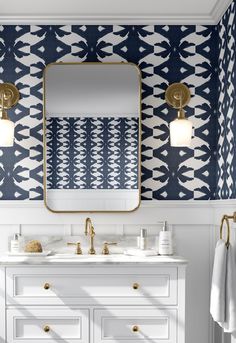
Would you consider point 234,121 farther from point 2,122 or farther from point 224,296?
point 2,122

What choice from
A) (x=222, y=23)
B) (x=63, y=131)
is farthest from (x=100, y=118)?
(x=222, y=23)

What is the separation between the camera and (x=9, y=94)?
3541 mm

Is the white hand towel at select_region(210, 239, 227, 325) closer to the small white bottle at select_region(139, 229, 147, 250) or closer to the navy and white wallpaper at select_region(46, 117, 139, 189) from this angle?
the small white bottle at select_region(139, 229, 147, 250)

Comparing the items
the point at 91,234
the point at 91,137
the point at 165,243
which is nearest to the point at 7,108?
the point at 91,137

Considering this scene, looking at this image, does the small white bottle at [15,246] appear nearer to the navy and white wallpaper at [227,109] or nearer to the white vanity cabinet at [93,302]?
the white vanity cabinet at [93,302]

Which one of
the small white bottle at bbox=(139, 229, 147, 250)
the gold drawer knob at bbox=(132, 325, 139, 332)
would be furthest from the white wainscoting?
the gold drawer knob at bbox=(132, 325, 139, 332)

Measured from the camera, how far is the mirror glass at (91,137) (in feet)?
11.6

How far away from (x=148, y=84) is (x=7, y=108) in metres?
0.96

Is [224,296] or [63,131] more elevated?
[63,131]

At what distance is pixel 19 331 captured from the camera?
120 inches

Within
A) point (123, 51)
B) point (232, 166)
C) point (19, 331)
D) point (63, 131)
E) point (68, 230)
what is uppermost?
point (123, 51)

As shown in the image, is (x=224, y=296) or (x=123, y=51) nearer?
(x=224, y=296)

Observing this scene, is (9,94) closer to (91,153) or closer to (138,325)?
(91,153)

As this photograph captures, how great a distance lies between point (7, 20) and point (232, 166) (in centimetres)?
178
